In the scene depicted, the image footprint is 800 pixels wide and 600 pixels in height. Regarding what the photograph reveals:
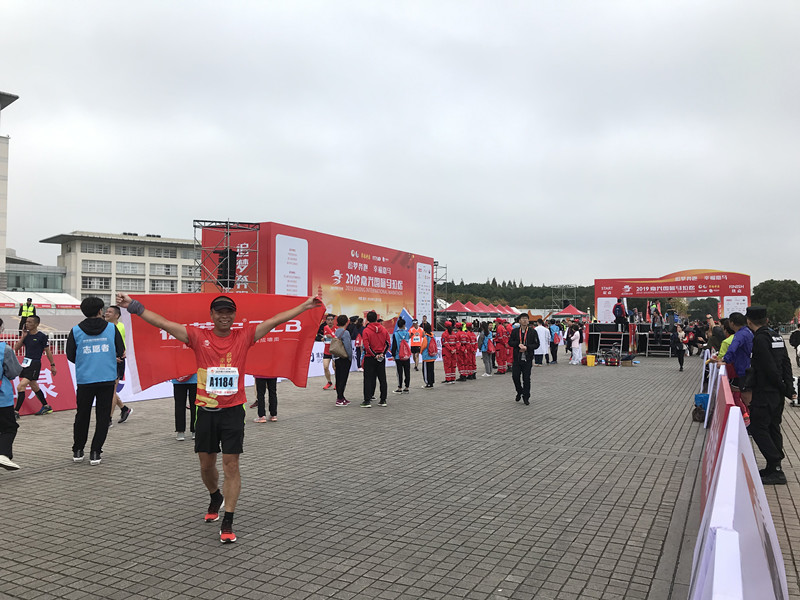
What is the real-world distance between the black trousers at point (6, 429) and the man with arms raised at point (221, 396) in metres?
Answer: 2.83

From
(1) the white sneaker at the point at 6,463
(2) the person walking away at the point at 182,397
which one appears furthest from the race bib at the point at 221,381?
(2) the person walking away at the point at 182,397

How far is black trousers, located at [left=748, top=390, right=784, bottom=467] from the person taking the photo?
21.2 ft

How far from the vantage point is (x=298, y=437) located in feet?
29.5

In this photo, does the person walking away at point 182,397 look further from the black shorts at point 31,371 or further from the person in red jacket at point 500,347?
the person in red jacket at point 500,347

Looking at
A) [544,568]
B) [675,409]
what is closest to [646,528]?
[544,568]

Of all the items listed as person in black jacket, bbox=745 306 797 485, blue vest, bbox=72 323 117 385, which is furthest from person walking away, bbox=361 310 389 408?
person in black jacket, bbox=745 306 797 485

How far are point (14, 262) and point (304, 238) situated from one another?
76.8 m

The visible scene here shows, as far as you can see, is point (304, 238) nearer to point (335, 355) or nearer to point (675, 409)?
point (335, 355)

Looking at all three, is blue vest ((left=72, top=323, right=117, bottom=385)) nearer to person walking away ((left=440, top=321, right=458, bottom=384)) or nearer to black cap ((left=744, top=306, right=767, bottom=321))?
black cap ((left=744, top=306, right=767, bottom=321))

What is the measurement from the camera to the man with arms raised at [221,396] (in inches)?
188

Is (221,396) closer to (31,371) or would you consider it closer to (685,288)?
(31,371)

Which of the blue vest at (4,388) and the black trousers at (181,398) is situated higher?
the blue vest at (4,388)

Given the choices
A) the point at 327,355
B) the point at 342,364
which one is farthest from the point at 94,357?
the point at 327,355

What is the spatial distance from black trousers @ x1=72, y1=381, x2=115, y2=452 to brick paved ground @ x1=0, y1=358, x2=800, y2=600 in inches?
15.5
